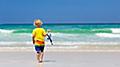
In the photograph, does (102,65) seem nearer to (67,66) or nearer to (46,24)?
(67,66)

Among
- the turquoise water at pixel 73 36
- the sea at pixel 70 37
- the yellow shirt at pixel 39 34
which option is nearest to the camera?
the yellow shirt at pixel 39 34

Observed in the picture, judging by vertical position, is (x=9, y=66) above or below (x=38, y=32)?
below

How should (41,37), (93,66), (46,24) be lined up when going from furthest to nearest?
(46,24)
(41,37)
(93,66)

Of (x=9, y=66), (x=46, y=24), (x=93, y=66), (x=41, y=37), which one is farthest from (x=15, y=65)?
(x=46, y=24)

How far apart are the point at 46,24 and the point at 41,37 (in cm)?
5616

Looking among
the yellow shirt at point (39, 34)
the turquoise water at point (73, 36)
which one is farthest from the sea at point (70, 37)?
the yellow shirt at point (39, 34)

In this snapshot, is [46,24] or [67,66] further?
[46,24]

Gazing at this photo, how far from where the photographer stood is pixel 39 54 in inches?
468

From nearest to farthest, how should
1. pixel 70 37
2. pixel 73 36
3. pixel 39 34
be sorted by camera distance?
1. pixel 39 34
2. pixel 70 37
3. pixel 73 36

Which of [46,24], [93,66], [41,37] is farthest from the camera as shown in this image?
[46,24]

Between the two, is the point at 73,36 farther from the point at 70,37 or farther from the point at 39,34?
the point at 39,34

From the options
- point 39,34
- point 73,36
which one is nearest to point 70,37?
point 73,36

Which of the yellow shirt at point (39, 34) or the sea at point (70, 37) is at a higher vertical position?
the yellow shirt at point (39, 34)

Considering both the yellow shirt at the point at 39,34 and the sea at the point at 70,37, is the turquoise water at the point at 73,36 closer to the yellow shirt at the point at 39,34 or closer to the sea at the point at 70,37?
the sea at the point at 70,37
